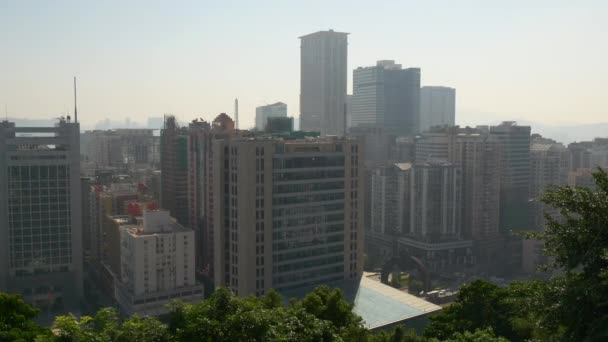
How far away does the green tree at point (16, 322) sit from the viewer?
32.2 ft

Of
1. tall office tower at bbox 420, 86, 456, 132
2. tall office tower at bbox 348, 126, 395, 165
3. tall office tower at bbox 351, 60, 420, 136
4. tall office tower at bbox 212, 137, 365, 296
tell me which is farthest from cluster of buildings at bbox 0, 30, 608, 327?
tall office tower at bbox 420, 86, 456, 132

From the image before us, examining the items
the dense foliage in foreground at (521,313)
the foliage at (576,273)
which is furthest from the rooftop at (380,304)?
the foliage at (576,273)

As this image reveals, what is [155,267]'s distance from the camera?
35938mm

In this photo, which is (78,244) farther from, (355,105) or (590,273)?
(355,105)

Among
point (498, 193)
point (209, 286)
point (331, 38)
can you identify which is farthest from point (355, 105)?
point (209, 286)

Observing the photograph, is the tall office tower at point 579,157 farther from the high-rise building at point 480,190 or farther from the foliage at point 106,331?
the foliage at point 106,331

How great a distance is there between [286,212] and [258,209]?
165 centimetres

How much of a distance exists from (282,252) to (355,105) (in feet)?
243

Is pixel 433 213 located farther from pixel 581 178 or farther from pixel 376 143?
pixel 376 143

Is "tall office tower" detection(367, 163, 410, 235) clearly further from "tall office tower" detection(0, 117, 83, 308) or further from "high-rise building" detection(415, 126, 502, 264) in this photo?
"tall office tower" detection(0, 117, 83, 308)

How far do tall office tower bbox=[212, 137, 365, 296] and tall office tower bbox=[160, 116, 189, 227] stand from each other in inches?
787

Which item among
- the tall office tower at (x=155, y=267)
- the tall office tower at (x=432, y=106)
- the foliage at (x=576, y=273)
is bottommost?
the tall office tower at (x=155, y=267)

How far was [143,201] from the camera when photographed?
165ft

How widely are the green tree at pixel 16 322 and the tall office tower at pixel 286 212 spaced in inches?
694
